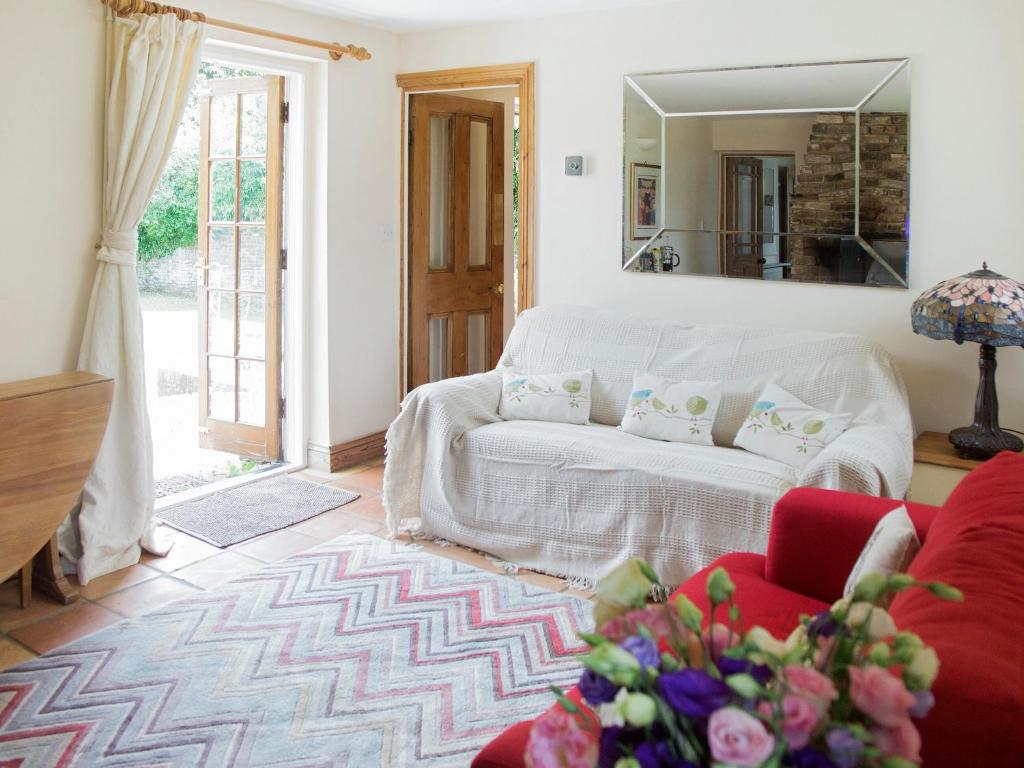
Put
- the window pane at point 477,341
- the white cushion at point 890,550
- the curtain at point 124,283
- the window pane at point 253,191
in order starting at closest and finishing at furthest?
the white cushion at point 890,550 < the curtain at point 124,283 < the window pane at point 253,191 < the window pane at point 477,341

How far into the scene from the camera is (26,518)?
9.21ft

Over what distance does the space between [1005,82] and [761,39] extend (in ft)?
3.20

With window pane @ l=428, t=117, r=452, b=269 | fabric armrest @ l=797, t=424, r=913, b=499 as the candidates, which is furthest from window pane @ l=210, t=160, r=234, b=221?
fabric armrest @ l=797, t=424, r=913, b=499

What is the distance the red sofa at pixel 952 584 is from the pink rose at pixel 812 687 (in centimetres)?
25

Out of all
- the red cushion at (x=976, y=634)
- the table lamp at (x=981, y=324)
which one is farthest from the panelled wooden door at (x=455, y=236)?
the red cushion at (x=976, y=634)

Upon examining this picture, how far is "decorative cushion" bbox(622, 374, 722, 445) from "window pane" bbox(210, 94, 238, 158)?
2.54 m

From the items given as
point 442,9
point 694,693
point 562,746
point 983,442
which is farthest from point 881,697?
point 442,9

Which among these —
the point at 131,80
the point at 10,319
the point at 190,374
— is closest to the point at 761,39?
the point at 131,80

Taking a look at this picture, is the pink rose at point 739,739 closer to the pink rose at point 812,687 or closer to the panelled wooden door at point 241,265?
the pink rose at point 812,687

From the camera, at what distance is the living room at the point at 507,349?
269cm

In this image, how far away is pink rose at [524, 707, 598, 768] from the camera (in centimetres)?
87

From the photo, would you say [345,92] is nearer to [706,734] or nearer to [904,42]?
[904,42]

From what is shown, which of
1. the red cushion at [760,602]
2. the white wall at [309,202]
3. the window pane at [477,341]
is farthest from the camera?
the window pane at [477,341]

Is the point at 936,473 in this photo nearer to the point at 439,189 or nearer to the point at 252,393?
the point at 439,189
